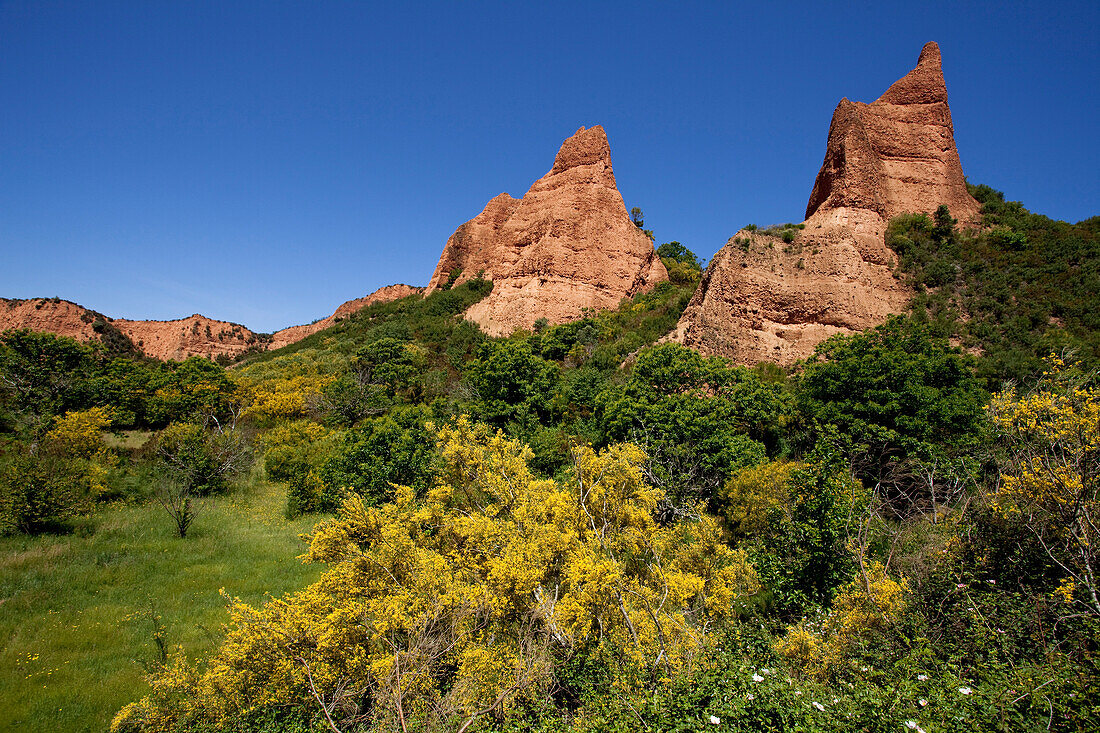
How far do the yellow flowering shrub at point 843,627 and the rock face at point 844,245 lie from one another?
18.0 meters

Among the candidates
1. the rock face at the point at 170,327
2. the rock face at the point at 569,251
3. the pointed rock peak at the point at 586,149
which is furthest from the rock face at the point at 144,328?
the pointed rock peak at the point at 586,149

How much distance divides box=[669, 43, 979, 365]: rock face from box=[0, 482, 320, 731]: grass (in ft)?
73.5

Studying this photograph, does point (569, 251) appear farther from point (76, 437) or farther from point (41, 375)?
point (41, 375)

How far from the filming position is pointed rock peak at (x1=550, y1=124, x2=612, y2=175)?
4475cm

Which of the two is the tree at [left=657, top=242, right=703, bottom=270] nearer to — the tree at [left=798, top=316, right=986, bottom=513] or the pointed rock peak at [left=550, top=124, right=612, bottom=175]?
the pointed rock peak at [left=550, top=124, right=612, bottom=175]

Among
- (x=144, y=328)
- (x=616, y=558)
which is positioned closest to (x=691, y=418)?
(x=616, y=558)

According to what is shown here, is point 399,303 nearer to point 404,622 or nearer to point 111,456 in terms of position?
point 111,456

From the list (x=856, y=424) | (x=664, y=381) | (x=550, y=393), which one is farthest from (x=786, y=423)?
(x=550, y=393)

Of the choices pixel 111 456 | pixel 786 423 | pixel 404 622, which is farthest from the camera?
pixel 111 456

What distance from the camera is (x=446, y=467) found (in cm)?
1138

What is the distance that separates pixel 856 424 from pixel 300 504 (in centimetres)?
2100

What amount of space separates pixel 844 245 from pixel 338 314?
6897 cm

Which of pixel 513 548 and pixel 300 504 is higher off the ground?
pixel 513 548

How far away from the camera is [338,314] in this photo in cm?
7244
